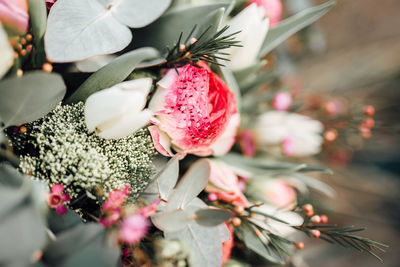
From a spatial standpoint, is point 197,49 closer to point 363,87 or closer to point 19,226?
point 19,226

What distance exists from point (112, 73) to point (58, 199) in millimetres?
123

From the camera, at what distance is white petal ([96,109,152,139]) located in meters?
0.27

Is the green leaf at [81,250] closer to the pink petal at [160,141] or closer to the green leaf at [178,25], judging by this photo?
the pink petal at [160,141]

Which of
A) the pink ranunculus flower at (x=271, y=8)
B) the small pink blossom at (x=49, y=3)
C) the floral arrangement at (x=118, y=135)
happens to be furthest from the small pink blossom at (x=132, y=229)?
the pink ranunculus flower at (x=271, y=8)

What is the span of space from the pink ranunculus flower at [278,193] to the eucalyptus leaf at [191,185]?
203mm

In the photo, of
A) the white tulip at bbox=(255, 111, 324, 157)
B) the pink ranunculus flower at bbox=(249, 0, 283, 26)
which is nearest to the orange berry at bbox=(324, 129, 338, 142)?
the white tulip at bbox=(255, 111, 324, 157)

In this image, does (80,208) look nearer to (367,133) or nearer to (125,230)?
(125,230)

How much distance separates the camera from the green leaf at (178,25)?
13.1 inches

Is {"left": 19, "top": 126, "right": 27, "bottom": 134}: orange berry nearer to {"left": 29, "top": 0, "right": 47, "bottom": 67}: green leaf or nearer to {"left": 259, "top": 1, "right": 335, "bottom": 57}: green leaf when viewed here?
{"left": 29, "top": 0, "right": 47, "bottom": 67}: green leaf

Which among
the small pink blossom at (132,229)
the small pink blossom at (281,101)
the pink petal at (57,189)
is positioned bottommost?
the small pink blossom at (281,101)

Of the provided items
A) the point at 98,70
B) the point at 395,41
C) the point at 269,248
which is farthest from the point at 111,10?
the point at 395,41

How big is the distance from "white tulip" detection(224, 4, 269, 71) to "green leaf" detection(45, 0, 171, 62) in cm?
9

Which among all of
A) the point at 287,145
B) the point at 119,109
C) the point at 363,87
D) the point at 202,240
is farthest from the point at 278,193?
the point at 363,87

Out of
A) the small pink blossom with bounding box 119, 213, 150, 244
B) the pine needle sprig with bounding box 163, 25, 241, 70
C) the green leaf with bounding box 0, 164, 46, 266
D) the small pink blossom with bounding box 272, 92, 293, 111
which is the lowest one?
the small pink blossom with bounding box 272, 92, 293, 111
